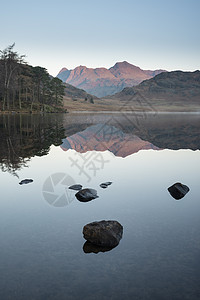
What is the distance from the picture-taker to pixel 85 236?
794 cm

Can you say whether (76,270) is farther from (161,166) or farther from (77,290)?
(161,166)

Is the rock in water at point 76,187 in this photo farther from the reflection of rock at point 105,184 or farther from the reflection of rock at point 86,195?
the reflection of rock at point 105,184

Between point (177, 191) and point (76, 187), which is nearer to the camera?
point (177, 191)

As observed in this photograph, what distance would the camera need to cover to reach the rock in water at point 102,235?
7695 mm

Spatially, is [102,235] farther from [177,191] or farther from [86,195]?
[177,191]

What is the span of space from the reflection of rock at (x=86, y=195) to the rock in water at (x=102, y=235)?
3442 mm

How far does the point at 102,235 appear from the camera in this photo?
7.75 m

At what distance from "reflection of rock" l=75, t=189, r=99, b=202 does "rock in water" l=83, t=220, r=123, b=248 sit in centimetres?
344

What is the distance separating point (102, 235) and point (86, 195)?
157 inches

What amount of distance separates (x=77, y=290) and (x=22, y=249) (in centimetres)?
238

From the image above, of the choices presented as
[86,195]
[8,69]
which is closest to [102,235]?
[86,195]

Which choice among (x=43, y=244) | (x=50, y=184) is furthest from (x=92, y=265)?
(x=50, y=184)

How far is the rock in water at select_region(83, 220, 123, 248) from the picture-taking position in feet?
25.2

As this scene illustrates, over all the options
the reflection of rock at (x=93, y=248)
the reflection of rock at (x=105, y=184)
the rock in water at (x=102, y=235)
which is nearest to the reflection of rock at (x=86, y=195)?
the reflection of rock at (x=105, y=184)
